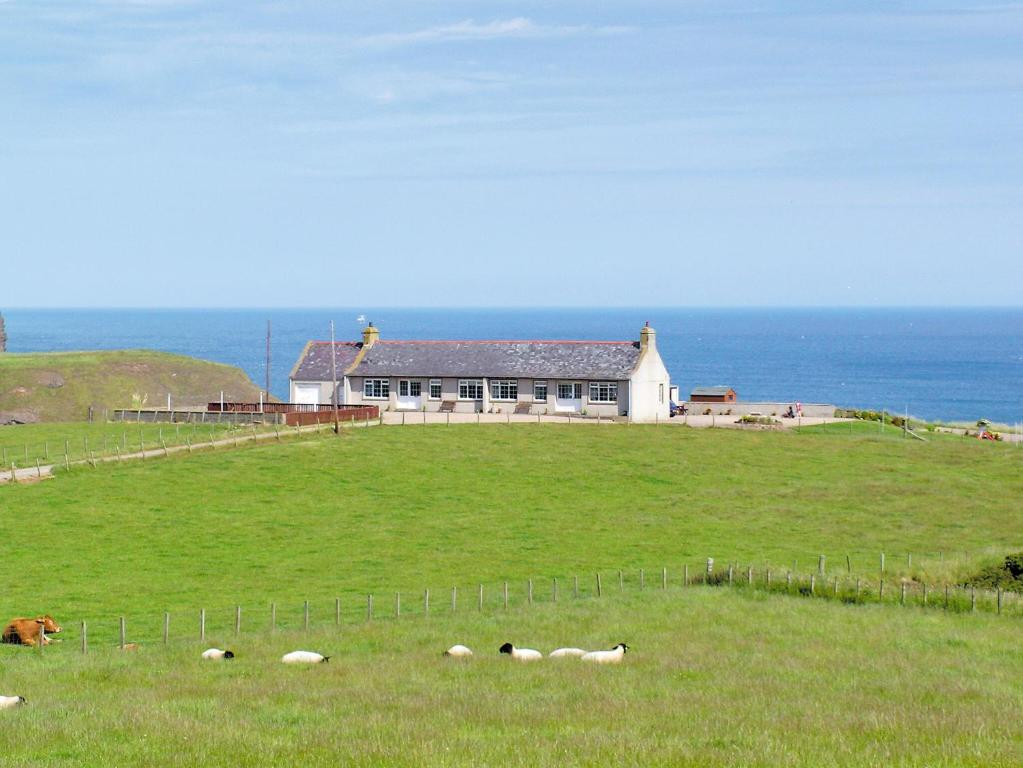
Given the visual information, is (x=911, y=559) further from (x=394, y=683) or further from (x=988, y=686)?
(x=394, y=683)

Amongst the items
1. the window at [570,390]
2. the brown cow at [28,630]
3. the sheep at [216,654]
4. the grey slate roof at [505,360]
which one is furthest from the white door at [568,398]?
the sheep at [216,654]

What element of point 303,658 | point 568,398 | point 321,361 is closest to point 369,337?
point 321,361

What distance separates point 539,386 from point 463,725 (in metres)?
68.2

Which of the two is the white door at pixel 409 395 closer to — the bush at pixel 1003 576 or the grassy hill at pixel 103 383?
the grassy hill at pixel 103 383

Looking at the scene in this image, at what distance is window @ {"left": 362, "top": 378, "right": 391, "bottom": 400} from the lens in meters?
94.7

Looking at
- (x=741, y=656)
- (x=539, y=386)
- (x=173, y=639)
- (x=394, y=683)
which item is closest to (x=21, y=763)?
(x=394, y=683)

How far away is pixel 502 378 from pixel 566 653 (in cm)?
5975

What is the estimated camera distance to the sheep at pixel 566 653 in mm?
33000

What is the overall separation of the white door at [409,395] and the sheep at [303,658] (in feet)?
202

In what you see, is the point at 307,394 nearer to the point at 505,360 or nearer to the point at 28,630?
the point at 505,360

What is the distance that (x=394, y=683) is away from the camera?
96.5 ft

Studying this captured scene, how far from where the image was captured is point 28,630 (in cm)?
3694

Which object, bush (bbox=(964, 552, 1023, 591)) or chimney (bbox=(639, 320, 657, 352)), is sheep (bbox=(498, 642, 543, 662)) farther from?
chimney (bbox=(639, 320, 657, 352))

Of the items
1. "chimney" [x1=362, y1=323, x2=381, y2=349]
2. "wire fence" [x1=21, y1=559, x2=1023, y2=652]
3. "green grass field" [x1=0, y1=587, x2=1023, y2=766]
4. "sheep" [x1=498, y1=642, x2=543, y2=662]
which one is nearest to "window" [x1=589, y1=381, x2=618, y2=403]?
"chimney" [x1=362, y1=323, x2=381, y2=349]
